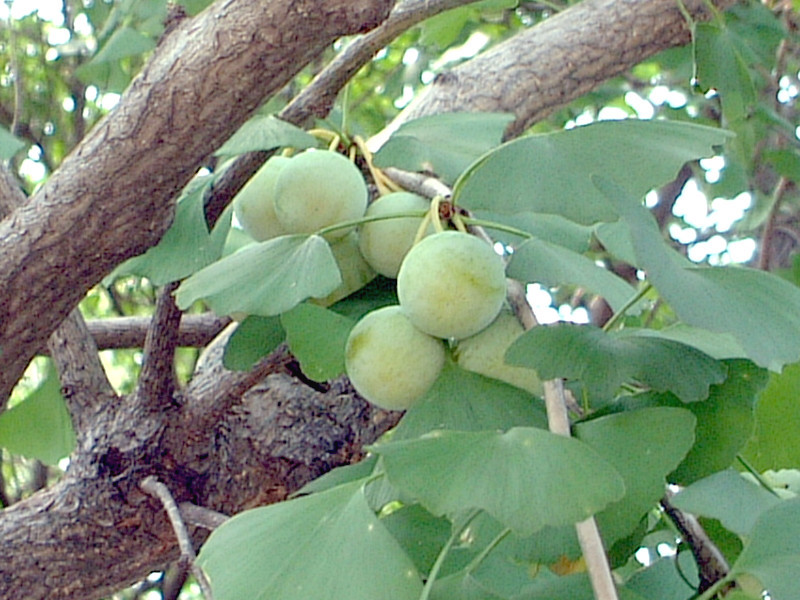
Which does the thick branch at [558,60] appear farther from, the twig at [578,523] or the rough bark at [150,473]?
the twig at [578,523]

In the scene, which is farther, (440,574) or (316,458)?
Answer: (316,458)

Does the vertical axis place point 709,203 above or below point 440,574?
below

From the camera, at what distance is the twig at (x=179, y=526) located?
59 centimetres

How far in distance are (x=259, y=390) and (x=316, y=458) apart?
0.09 meters

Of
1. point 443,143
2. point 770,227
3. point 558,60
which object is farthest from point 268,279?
point 770,227

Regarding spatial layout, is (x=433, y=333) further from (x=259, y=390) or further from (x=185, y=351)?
(x=185, y=351)

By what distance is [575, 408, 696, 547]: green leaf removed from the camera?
1.66 ft

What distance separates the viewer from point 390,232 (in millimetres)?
707

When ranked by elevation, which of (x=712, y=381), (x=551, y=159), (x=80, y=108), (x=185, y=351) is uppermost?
(x=551, y=159)

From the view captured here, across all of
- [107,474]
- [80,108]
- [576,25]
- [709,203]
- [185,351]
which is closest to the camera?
[107,474]

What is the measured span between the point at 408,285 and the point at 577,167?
12 cm

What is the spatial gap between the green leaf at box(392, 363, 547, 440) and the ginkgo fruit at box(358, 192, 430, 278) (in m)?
0.14

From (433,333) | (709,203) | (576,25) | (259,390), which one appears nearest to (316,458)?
(259,390)

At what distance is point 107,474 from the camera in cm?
85
